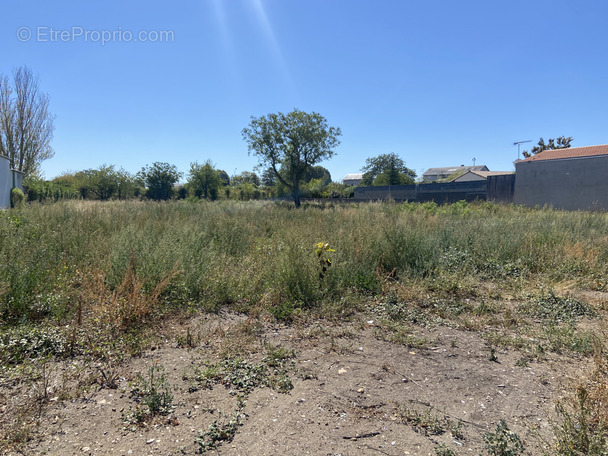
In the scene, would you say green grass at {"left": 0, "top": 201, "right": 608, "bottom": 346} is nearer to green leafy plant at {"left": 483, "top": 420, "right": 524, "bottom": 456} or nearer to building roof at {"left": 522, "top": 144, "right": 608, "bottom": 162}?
green leafy plant at {"left": 483, "top": 420, "right": 524, "bottom": 456}

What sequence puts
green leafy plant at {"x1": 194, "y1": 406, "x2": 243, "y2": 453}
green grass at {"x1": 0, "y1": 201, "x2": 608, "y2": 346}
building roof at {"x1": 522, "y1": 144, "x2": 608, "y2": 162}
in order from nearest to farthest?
green leafy plant at {"x1": 194, "y1": 406, "x2": 243, "y2": 453}, green grass at {"x1": 0, "y1": 201, "x2": 608, "y2": 346}, building roof at {"x1": 522, "y1": 144, "x2": 608, "y2": 162}

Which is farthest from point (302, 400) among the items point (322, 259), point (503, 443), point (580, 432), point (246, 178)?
point (246, 178)

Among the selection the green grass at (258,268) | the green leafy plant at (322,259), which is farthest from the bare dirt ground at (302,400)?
the green leafy plant at (322,259)

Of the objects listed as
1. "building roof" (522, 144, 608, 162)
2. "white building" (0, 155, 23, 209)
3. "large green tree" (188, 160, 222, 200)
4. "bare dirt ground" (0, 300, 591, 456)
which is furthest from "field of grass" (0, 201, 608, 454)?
"large green tree" (188, 160, 222, 200)

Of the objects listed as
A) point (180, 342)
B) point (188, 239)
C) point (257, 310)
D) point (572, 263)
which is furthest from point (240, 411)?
point (572, 263)

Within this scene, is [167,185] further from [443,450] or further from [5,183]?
[443,450]

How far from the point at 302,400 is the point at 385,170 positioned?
4372 centimetres

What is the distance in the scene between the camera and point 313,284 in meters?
4.66

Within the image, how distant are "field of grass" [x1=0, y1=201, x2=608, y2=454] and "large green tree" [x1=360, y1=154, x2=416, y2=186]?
3443cm

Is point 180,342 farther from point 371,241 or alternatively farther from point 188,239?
point 371,241

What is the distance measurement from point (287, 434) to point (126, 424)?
1.00 metres

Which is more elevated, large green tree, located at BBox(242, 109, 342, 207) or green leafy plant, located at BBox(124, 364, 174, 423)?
large green tree, located at BBox(242, 109, 342, 207)

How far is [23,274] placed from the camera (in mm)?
3701

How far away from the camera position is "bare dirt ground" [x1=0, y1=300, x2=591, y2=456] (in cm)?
200
